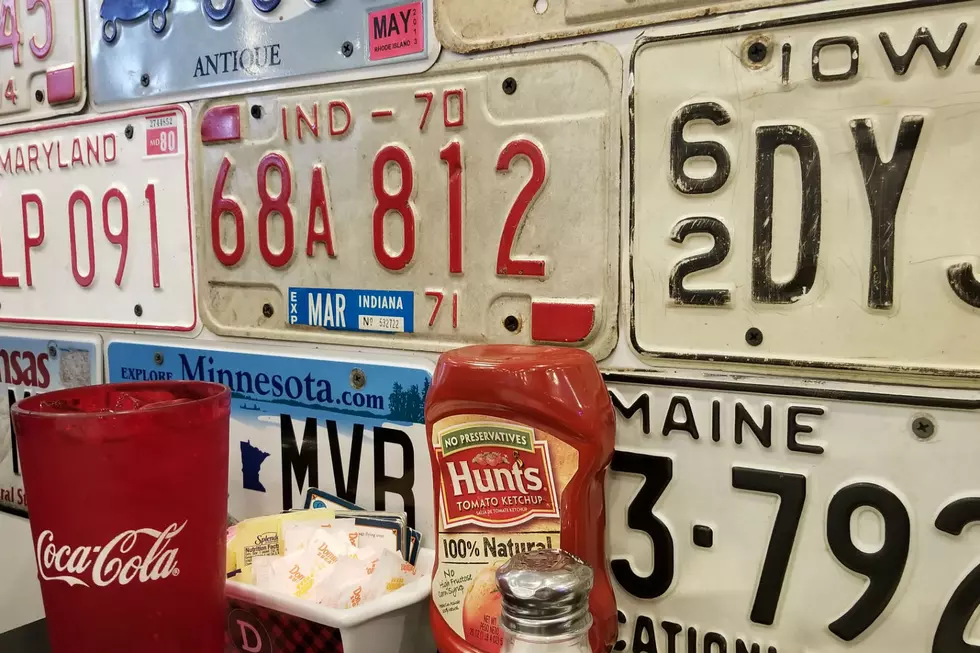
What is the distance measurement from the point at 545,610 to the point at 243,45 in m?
0.78

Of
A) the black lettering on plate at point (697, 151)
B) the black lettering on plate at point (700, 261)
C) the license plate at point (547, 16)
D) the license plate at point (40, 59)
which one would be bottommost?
the black lettering on plate at point (700, 261)

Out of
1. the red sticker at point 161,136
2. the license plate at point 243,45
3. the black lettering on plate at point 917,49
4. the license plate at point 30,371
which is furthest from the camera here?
the license plate at point 30,371

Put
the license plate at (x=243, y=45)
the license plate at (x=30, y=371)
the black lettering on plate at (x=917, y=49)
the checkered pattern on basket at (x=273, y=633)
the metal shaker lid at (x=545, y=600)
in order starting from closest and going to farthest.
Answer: the metal shaker lid at (x=545, y=600) < the black lettering on plate at (x=917, y=49) < the checkered pattern on basket at (x=273, y=633) < the license plate at (x=243, y=45) < the license plate at (x=30, y=371)

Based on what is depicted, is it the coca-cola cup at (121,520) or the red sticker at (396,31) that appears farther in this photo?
the red sticker at (396,31)

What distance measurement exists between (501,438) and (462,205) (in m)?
0.27

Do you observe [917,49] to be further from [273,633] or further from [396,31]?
[273,633]

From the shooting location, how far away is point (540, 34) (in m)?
0.76

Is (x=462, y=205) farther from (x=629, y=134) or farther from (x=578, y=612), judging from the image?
(x=578, y=612)

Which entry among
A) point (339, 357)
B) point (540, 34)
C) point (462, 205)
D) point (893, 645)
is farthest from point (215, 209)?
point (893, 645)

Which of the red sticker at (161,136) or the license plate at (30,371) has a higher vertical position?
the red sticker at (161,136)

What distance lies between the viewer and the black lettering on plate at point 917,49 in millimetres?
605

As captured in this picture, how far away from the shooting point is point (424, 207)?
844mm

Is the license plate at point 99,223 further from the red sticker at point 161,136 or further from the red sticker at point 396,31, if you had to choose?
the red sticker at point 396,31

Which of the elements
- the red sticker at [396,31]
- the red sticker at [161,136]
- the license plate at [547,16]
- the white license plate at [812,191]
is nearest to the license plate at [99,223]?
the red sticker at [161,136]
